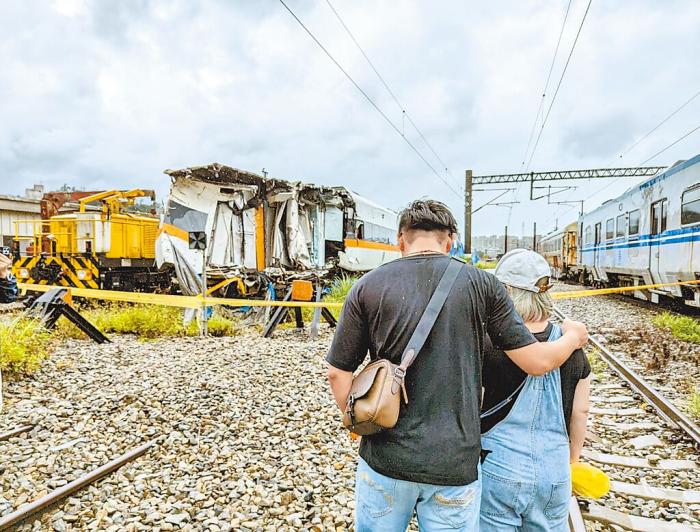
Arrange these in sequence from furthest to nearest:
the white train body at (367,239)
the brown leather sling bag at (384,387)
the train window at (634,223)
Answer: the white train body at (367,239)
the train window at (634,223)
the brown leather sling bag at (384,387)

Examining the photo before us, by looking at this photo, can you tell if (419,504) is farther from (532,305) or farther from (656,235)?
(656,235)

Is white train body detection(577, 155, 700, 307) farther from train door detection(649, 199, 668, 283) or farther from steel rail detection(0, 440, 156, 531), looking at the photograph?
steel rail detection(0, 440, 156, 531)

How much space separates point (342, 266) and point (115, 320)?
22.8 ft

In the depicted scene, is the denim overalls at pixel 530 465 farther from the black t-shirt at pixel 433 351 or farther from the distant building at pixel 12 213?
the distant building at pixel 12 213

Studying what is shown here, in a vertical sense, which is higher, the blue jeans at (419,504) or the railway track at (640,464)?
the blue jeans at (419,504)

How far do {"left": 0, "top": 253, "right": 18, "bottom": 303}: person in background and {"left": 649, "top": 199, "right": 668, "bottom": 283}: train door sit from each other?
41.1 feet

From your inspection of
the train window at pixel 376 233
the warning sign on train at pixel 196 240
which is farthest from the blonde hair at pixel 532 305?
the train window at pixel 376 233

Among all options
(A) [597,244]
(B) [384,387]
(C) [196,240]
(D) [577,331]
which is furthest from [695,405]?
(A) [597,244]

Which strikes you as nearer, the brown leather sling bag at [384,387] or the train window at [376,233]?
the brown leather sling bag at [384,387]

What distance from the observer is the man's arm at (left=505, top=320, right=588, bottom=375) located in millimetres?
1857

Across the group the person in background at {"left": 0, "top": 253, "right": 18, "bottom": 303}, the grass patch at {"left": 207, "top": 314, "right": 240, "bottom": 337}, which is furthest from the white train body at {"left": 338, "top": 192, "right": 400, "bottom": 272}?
the person in background at {"left": 0, "top": 253, "right": 18, "bottom": 303}

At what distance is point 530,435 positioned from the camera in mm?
1919

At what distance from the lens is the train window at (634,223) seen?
14047 mm

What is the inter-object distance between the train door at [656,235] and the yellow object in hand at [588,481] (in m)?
11.4
